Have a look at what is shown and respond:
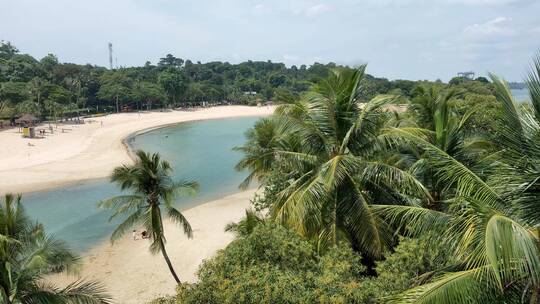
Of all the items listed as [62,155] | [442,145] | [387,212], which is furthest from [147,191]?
[62,155]

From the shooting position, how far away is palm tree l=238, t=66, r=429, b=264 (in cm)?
890

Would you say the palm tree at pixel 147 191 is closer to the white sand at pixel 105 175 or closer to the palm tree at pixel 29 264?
the white sand at pixel 105 175

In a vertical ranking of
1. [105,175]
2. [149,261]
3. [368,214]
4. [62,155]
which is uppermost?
[368,214]

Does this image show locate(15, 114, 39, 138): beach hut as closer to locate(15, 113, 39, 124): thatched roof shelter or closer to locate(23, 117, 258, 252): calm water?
locate(15, 113, 39, 124): thatched roof shelter

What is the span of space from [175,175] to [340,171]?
112 ft

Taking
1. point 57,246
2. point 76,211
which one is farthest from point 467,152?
point 76,211

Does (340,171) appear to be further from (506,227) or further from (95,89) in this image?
(95,89)

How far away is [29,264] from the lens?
8.27 metres

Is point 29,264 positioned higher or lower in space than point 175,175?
higher

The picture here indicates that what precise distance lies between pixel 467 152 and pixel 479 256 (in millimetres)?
5531

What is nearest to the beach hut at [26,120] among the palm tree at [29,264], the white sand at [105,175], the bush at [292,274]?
the white sand at [105,175]

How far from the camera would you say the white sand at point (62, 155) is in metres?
36.1

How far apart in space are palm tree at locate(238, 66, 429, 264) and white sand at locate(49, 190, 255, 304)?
989 centimetres

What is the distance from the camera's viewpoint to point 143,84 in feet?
331
